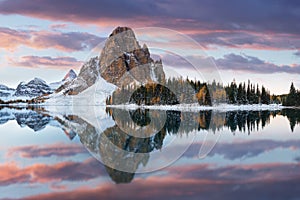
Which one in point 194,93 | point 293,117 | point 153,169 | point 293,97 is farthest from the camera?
point 293,97

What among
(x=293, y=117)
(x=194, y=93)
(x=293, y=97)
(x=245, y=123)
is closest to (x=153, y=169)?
(x=245, y=123)

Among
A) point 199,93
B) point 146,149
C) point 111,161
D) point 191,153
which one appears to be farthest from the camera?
point 199,93

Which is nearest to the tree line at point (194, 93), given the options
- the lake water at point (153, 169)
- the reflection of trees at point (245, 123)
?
the reflection of trees at point (245, 123)

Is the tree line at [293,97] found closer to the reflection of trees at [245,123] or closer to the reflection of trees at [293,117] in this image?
the reflection of trees at [293,117]

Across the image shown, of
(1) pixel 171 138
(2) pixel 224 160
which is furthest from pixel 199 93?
(2) pixel 224 160

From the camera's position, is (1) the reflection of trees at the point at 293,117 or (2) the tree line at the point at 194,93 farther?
(2) the tree line at the point at 194,93

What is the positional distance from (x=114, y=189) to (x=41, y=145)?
10.8m

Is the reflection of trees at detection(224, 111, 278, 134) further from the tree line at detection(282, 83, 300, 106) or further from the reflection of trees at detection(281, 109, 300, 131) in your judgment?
the tree line at detection(282, 83, 300, 106)

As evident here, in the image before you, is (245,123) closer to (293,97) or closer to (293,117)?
(293,117)

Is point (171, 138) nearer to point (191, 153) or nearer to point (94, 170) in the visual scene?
point (191, 153)

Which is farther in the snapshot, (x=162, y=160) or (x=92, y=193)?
(x=162, y=160)

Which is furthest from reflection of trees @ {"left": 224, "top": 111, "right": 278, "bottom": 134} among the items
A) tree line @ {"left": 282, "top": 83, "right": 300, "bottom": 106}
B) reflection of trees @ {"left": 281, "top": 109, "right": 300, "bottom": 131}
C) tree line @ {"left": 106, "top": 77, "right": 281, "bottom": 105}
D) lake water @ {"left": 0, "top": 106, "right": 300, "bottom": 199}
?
Answer: tree line @ {"left": 282, "top": 83, "right": 300, "bottom": 106}

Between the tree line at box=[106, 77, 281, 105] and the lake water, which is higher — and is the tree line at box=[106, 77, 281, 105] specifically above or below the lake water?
above

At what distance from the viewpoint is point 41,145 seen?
63.0ft
